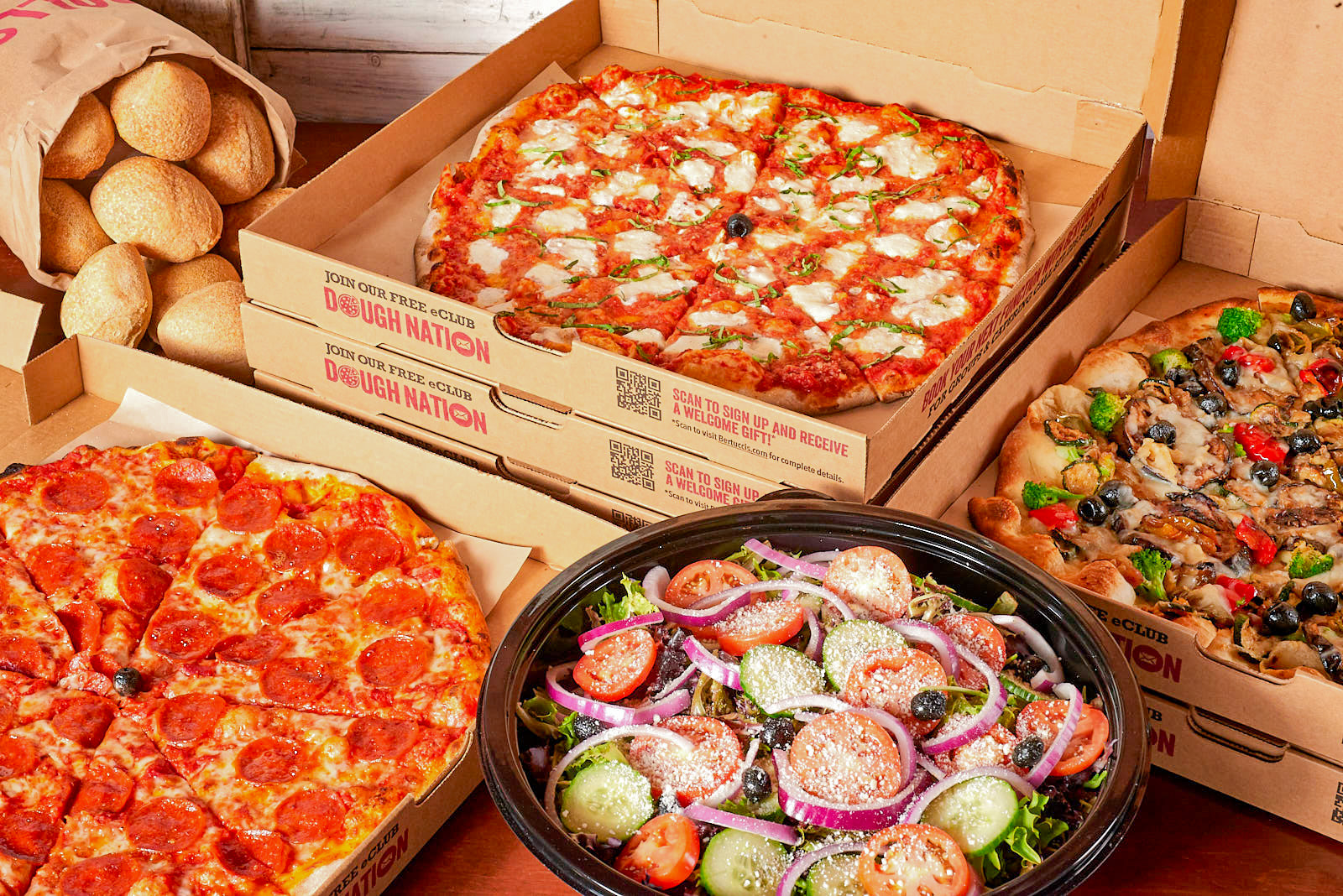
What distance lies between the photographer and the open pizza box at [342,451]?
2912 millimetres

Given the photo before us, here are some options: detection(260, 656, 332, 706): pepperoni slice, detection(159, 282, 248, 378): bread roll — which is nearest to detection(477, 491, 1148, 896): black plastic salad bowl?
detection(260, 656, 332, 706): pepperoni slice

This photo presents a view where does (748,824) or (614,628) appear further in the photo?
(614,628)

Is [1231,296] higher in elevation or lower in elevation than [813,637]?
lower

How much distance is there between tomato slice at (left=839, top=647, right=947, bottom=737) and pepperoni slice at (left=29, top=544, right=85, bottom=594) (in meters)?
1.74

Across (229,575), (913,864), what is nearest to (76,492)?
(229,575)

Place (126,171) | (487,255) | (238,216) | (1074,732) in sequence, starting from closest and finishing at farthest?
(1074,732)
(487,255)
(126,171)
(238,216)

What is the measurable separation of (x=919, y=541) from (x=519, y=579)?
1.08 m

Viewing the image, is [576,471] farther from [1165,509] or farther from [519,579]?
[1165,509]

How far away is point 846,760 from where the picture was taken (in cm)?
190

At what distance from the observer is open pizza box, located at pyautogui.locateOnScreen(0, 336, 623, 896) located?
9.55ft

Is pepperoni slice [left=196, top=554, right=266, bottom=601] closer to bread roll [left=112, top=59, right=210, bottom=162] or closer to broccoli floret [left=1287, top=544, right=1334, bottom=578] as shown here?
bread roll [left=112, top=59, right=210, bottom=162]

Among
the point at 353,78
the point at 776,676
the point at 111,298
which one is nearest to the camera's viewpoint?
→ the point at 776,676

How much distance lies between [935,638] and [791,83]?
229 centimetres

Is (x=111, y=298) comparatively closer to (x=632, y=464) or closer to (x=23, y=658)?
(x=23, y=658)
